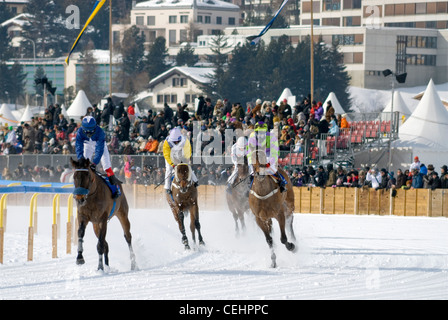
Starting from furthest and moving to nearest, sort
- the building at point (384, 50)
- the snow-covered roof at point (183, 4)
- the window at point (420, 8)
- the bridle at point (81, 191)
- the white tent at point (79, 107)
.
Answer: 1. the snow-covered roof at point (183, 4)
2. the window at point (420, 8)
3. the building at point (384, 50)
4. the white tent at point (79, 107)
5. the bridle at point (81, 191)

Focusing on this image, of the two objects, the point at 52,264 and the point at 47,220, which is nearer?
the point at 52,264

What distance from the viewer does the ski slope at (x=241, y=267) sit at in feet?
39.8

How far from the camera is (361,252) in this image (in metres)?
17.1

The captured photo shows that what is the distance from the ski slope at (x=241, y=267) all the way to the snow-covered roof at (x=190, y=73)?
70.3m

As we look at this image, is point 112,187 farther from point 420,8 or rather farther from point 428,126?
point 420,8

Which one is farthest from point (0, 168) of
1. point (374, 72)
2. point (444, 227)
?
point (374, 72)

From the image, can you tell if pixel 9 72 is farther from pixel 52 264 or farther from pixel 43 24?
pixel 52 264

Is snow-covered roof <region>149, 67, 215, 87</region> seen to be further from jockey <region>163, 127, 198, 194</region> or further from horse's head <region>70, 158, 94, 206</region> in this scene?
horse's head <region>70, 158, 94, 206</region>

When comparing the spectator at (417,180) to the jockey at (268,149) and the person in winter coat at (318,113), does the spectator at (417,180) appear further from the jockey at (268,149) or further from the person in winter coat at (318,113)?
the jockey at (268,149)

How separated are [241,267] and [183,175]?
273cm

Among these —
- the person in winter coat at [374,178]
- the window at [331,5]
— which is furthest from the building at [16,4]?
the person in winter coat at [374,178]

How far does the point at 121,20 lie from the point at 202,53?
24.9 m

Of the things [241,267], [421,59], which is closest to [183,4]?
[421,59]

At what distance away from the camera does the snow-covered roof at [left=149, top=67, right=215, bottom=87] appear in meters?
92.9
